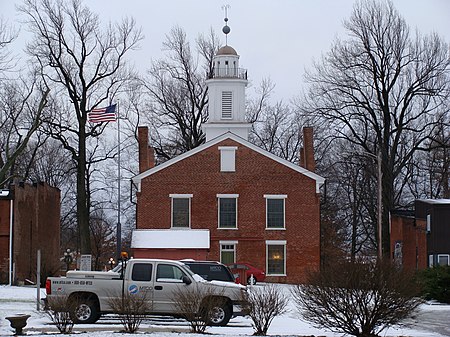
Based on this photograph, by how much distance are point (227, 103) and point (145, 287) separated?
35.9m

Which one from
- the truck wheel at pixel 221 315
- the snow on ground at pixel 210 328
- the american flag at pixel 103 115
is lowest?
the snow on ground at pixel 210 328

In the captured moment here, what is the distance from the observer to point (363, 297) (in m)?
18.2

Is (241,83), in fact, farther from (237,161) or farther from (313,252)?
(313,252)

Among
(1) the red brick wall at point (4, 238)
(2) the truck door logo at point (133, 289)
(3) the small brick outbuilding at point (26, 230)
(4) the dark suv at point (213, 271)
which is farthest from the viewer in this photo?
(3) the small brick outbuilding at point (26, 230)

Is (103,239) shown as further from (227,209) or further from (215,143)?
(215,143)

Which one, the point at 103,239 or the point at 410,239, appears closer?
the point at 410,239

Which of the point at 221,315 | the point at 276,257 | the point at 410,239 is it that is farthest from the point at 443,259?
the point at 221,315

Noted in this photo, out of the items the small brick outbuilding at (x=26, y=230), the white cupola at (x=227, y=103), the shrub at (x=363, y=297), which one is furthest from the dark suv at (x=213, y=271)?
the white cupola at (x=227, y=103)

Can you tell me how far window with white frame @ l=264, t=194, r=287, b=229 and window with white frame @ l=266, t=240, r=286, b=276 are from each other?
105 cm

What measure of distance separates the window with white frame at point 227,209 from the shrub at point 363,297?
32.6 m

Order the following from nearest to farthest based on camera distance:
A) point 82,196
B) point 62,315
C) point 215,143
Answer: point 62,315 → point 215,143 → point 82,196

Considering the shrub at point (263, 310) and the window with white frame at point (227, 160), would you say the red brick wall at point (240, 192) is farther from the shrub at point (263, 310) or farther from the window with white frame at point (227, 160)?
the shrub at point (263, 310)

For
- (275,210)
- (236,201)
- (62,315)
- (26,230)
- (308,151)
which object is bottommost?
(62,315)

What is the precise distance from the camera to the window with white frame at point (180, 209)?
51531 mm
